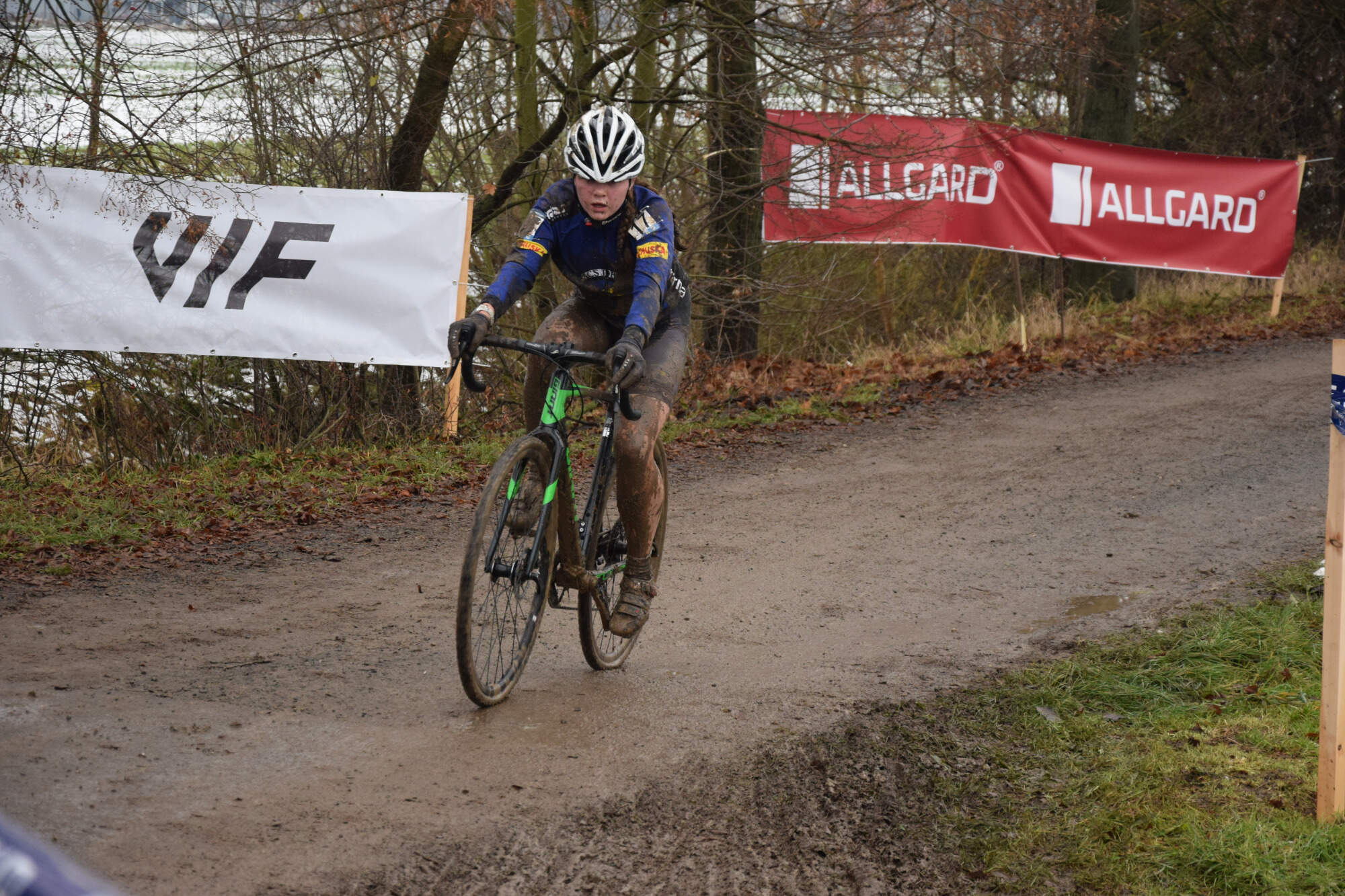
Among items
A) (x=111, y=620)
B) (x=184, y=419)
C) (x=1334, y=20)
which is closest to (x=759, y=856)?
(x=111, y=620)

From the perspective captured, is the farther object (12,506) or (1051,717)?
(12,506)

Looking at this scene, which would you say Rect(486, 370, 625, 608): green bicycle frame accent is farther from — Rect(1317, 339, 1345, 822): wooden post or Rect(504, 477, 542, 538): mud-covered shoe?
Rect(1317, 339, 1345, 822): wooden post

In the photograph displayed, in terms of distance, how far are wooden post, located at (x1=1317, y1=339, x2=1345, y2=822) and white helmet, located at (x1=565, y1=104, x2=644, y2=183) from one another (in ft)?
8.45

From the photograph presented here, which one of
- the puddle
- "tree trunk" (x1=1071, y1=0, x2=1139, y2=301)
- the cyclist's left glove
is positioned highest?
"tree trunk" (x1=1071, y1=0, x2=1139, y2=301)

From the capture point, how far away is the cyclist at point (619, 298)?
475cm

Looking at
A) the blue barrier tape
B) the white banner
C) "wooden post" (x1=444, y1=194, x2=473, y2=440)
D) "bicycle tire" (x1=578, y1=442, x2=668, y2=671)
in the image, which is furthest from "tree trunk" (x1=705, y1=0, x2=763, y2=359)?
the blue barrier tape

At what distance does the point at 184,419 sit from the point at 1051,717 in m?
8.33

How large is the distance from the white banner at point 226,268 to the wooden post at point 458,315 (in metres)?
0.04

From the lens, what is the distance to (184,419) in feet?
35.4

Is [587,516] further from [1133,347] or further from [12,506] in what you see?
[1133,347]

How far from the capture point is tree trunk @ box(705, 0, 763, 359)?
12.1 m

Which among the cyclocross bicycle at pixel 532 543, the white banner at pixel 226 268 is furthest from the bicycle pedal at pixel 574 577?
the white banner at pixel 226 268

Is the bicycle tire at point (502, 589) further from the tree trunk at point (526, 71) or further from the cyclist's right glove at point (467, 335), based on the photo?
the tree trunk at point (526, 71)

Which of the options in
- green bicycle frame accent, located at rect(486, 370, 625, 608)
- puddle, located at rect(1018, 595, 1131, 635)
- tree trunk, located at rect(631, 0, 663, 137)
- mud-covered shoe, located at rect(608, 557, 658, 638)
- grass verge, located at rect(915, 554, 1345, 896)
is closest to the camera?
grass verge, located at rect(915, 554, 1345, 896)
